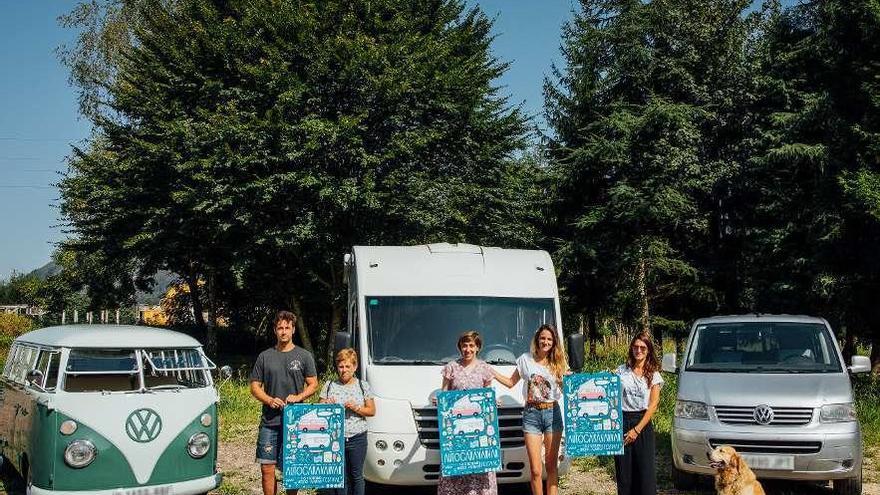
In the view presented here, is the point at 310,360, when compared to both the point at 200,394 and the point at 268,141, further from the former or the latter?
the point at 268,141

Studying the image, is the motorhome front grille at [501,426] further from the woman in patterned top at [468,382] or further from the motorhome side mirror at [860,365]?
the motorhome side mirror at [860,365]

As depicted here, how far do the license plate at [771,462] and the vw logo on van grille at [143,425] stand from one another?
5766mm

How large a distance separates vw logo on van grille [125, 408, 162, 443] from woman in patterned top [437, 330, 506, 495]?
8.82 feet

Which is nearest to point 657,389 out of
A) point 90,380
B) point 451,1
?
point 90,380

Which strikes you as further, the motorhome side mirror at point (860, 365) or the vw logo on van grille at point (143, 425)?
the motorhome side mirror at point (860, 365)

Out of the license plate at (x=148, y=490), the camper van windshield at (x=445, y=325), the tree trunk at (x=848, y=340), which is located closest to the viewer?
the license plate at (x=148, y=490)

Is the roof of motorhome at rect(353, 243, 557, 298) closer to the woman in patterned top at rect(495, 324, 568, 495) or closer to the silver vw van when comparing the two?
the silver vw van

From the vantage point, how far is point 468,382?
789 cm

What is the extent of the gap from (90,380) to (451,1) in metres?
19.6

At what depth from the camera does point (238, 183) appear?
21.6m

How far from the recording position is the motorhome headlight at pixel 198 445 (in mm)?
8195

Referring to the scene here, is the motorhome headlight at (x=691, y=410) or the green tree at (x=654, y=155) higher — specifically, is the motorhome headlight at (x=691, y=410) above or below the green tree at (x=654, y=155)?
below

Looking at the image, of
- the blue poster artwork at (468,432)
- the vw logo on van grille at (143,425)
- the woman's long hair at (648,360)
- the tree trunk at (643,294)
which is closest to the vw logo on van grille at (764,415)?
the woman's long hair at (648,360)

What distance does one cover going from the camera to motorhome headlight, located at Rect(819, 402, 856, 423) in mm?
8789
